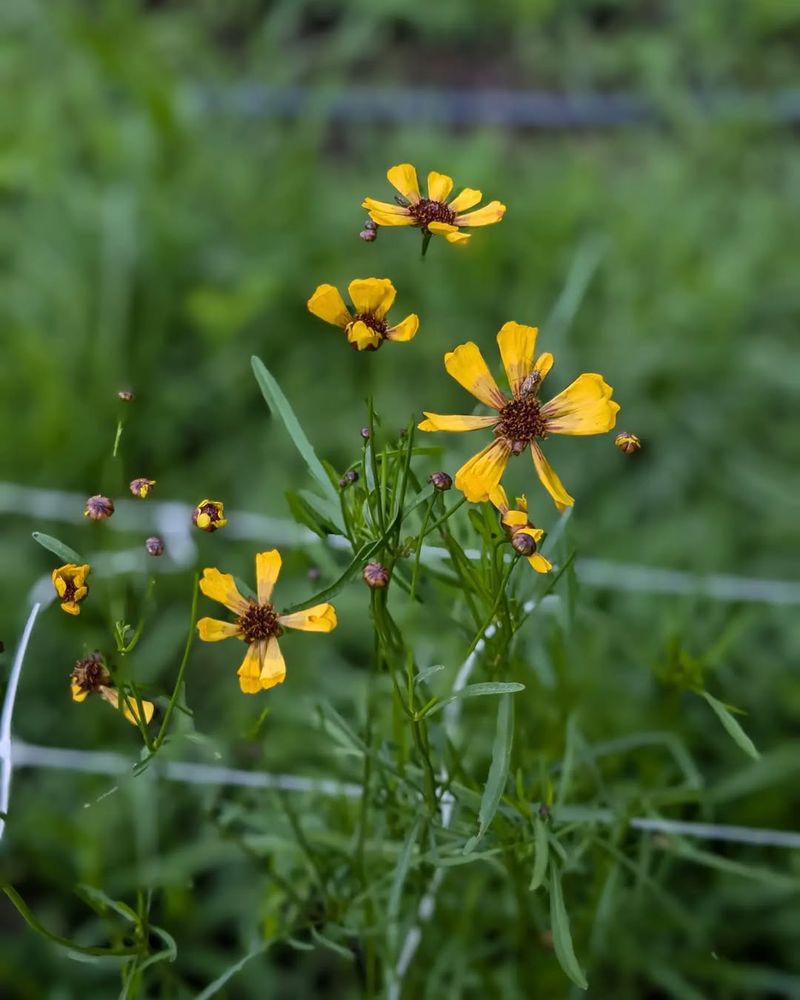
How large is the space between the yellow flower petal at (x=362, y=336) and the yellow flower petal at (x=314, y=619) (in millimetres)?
171

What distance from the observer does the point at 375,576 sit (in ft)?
2.34

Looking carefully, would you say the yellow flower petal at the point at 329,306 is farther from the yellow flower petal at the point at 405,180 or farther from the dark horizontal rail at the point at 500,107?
the dark horizontal rail at the point at 500,107

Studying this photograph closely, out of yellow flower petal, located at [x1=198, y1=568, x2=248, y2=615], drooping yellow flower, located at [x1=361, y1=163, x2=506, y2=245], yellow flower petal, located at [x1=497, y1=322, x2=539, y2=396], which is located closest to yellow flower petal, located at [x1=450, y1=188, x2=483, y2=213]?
drooping yellow flower, located at [x1=361, y1=163, x2=506, y2=245]

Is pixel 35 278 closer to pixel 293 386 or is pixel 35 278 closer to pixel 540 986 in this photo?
pixel 293 386

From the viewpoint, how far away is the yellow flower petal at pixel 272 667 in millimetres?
716

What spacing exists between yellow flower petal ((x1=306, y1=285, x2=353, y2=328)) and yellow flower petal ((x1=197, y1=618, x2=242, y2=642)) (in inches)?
8.4

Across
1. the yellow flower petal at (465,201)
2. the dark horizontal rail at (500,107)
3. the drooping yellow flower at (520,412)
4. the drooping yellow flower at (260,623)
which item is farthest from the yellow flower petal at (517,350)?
the dark horizontal rail at (500,107)

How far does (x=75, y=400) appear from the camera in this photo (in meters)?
1.95

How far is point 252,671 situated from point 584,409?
10.9 inches

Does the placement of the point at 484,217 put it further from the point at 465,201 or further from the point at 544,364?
the point at 544,364

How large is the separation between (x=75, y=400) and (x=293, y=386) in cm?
38

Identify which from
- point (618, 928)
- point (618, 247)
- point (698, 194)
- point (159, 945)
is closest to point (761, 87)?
point (698, 194)

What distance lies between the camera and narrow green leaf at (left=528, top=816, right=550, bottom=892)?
78 cm

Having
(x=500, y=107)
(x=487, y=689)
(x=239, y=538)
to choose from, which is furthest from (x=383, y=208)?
(x=500, y=107)
